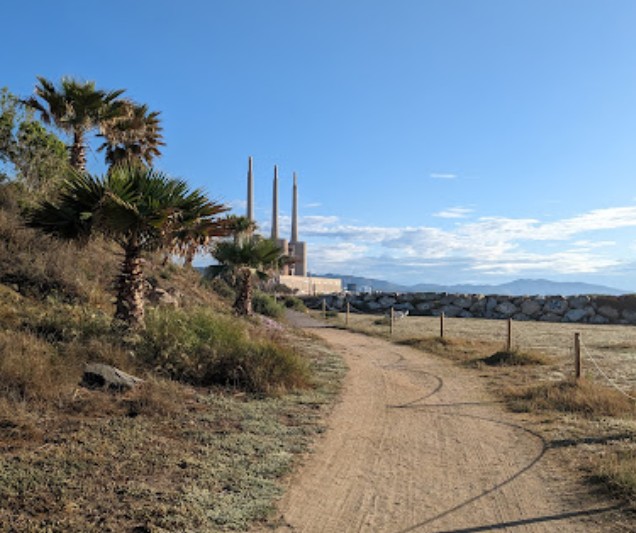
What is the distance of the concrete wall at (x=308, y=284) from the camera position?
205ft

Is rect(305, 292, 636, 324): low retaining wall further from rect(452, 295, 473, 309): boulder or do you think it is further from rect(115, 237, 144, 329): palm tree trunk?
rect(115, 237, 144, 329): palm tree trunk

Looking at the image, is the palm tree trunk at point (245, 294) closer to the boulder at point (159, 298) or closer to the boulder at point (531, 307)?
the boulder at point (159, 298)

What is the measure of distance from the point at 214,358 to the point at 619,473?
→ 20.6 ft

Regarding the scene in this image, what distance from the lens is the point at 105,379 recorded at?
311 inches

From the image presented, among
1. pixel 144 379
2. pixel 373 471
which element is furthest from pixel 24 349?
pixel 373 471

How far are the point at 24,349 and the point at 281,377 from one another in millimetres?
4126

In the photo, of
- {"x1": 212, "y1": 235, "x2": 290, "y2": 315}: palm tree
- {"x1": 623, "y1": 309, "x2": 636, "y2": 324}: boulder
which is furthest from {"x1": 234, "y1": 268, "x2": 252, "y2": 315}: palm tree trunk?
{"x1": 623, "y1": 309, "x2": 636, "y2": 324}: boulder

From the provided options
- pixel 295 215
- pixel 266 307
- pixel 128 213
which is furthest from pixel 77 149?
pixel 295 215

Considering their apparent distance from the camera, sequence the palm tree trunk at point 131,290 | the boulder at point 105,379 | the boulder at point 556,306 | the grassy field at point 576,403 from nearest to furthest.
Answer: the grassy field at point 576,403 < the boulder at point 105,379 < the palm tree trunk at point 131,290 < the boulder at point 556,306

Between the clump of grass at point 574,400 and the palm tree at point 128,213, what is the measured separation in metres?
6.76

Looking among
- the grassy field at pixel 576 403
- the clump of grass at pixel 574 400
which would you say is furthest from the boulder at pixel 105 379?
the clump of grass at pixel 574 400

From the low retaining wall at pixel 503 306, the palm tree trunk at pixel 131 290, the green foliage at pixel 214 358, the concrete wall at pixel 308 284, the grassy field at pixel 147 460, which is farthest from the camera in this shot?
the concrete wall at pixel 308 284

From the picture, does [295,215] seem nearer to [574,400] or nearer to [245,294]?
[245,294]

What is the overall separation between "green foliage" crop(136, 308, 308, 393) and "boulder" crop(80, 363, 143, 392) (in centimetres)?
125
